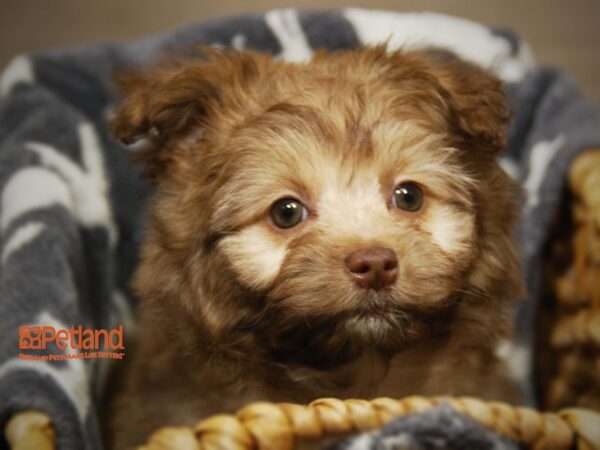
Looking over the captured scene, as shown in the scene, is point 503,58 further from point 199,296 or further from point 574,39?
point 199,296

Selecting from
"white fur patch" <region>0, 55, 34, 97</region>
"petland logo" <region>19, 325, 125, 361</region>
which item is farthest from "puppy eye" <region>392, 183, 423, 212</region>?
"white fur patch" <region>0, 55, 34, 97</region>

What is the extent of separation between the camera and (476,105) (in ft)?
5.86

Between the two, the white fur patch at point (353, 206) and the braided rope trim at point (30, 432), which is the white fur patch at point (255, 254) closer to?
the white fur patch at point (353, 206)

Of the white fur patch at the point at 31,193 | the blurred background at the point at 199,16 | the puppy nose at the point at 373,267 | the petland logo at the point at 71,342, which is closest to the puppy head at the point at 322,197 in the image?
the puppy nose at the point at 373,267

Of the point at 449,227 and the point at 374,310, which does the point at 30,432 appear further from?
the point at 449,227

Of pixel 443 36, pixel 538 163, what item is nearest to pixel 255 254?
pixel 443 36

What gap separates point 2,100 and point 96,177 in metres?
0.43

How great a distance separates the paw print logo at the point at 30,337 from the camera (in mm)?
1788

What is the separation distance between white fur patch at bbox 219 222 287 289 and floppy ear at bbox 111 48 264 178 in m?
0.35

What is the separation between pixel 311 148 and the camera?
1610 mm

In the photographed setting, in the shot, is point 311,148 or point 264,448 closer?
point 264,448

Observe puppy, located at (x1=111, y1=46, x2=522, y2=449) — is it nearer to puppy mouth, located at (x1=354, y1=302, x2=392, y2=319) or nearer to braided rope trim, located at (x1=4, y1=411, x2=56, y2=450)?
puppy mouth, located at (x1=354, y1=302, x2=392, y2=319)

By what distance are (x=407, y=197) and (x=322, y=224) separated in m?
0.21

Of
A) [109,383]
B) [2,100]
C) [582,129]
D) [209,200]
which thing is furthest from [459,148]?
[2,100]
